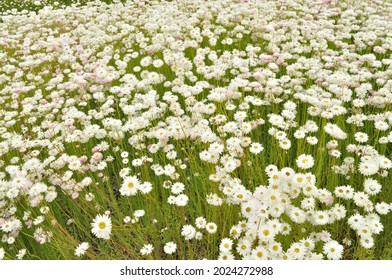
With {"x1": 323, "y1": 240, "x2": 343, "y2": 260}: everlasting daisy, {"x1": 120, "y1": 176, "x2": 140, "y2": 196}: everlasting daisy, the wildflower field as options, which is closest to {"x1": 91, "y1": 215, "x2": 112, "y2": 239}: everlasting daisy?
the wildflower field

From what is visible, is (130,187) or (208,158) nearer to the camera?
(130,187)

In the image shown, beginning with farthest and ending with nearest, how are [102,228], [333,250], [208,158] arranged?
[208,158]
[102,228]
[333,250]

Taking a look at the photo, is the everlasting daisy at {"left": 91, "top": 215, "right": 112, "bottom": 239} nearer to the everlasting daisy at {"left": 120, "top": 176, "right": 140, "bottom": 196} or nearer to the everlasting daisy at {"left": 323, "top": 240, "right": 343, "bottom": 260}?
the everlasting daisy at {"left": 120, "top": 176, "right": 140, "bottom": 196}

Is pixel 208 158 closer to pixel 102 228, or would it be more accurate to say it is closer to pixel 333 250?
pixel 102 228

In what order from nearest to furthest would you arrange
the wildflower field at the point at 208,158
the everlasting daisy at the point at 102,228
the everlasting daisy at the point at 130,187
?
the everlasting daisy at the point at 102,228
the wildflower field at the point at 208,158
the everlasting daisy at the point at 130,187

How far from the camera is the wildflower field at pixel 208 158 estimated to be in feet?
7.57

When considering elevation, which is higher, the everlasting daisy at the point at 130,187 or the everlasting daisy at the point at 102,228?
the everlasting daisy at the point at 130,187

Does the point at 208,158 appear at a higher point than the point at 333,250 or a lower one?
higher

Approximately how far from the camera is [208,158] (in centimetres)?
273

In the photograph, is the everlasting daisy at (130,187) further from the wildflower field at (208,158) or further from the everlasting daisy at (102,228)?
the everlasting daisy at (102,228)

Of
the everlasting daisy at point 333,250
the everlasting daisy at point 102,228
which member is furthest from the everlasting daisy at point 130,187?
the everlasting daisy at point 333,250

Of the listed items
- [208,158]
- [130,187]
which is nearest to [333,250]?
[208,158]

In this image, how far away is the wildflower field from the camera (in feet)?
7.57
